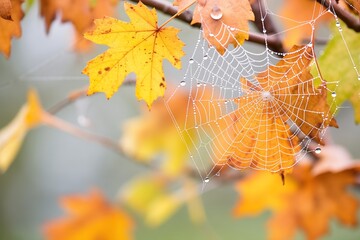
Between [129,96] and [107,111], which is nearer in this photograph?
[129,96]

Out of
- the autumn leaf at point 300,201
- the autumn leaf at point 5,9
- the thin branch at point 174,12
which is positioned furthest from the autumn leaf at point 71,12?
the autumn leaf at point 300,201

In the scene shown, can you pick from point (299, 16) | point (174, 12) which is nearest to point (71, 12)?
point (174, 12)

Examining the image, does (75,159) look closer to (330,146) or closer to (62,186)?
(62,186)

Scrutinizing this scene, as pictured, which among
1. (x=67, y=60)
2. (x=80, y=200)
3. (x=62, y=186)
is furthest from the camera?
A: (x=62, y=186)

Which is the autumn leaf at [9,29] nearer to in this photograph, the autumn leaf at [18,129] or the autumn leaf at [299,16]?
the autumn leaf at [18,129]

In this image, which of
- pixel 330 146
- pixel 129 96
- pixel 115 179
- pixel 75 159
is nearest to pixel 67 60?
pixel 129 96
